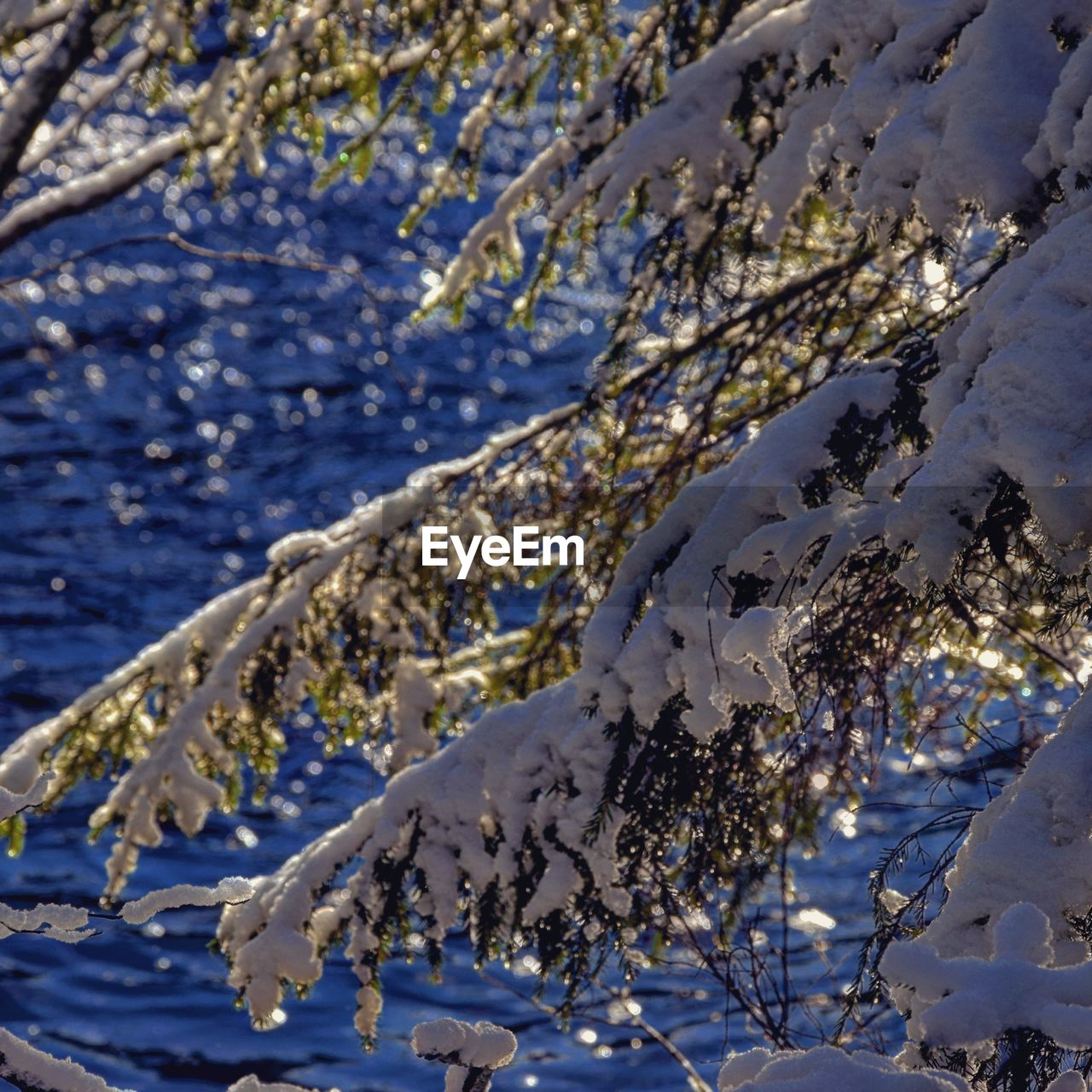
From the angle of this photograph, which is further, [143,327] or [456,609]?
[143,327]

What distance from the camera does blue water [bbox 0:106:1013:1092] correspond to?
805cm

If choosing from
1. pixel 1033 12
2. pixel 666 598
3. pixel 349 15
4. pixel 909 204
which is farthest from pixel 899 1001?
pixel 349 15

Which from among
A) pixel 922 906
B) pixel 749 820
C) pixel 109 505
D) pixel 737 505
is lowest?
pixel 922 906

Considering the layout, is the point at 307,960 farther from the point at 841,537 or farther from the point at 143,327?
the point at 143,327

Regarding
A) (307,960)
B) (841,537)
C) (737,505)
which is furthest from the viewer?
(307,960)

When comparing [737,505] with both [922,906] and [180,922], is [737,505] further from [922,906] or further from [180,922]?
[180,922]

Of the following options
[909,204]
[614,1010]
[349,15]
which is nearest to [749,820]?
[909,204]

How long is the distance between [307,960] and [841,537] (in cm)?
209

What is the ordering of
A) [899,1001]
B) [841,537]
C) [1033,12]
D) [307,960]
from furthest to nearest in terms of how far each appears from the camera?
[307,960], [1033,12], [841,537], [899,1001]

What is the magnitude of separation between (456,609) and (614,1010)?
507cm

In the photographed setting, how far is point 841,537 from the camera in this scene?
7.93 feet

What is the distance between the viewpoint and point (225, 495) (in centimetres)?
1734

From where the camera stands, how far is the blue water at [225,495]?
805 cm

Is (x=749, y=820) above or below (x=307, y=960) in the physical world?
above
